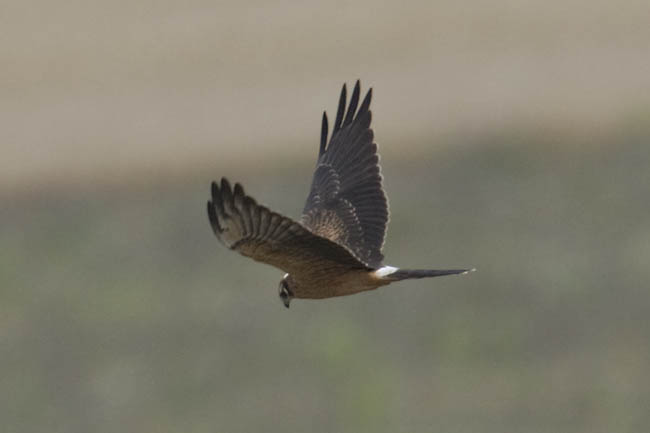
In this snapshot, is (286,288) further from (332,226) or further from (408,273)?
(332,226)

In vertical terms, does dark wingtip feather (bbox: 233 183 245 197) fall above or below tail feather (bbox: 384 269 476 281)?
above

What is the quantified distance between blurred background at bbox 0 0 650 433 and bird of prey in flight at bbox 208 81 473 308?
5064 mm

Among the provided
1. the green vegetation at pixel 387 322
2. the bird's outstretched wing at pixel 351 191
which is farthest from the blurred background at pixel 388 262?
the bird's outstretched wing at pixel 351 191

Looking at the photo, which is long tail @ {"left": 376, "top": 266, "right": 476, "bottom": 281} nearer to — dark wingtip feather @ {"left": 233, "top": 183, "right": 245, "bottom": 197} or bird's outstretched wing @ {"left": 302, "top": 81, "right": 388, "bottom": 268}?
bird's outstretched wing @ {"left": 302, "top": 81, "right": 388, "bottom": 268}

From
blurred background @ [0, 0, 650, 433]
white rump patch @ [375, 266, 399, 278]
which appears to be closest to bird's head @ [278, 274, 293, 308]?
white rump patch @ [375, 266, 399, 278]

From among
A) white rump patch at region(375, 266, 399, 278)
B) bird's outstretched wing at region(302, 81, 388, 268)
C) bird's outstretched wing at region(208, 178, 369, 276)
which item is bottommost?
white rump patch at region(375, 266, 399, 278)

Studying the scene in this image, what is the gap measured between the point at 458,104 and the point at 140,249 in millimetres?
5200

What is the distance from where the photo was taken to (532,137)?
60.1ft

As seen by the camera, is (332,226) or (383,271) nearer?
(383,271)

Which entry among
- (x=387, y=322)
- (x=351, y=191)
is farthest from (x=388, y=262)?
(x=351, y=191)

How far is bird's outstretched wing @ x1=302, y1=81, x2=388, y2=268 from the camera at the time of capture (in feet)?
26.0

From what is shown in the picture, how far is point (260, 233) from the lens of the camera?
6.41 metres

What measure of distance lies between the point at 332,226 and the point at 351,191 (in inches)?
13.0

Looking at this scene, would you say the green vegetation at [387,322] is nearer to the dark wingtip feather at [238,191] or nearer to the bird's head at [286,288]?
the bird's head at [286,288]
